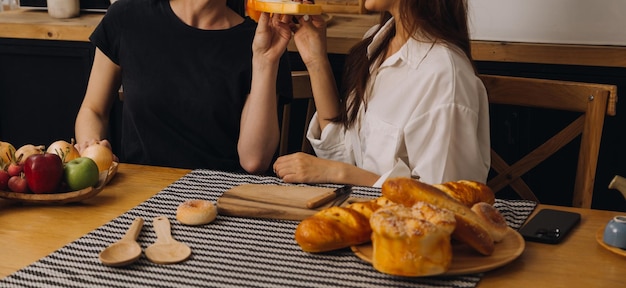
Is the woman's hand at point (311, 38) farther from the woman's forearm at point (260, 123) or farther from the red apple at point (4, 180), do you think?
the red apple at point (4, 180)

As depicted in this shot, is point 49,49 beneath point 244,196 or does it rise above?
beneath

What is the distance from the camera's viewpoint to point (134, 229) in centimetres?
132

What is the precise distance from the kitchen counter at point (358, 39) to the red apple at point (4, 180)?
1.25m

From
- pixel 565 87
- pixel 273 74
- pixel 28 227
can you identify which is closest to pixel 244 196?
pixel 28 227

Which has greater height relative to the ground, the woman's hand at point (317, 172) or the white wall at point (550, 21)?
the white wall at point (550, 21)

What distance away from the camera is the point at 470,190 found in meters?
1.38

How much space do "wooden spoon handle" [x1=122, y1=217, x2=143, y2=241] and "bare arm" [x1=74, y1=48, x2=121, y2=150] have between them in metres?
0.71

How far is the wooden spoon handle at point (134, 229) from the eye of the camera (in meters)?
1.29

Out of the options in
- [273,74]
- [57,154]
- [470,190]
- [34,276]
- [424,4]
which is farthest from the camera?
[273,74]

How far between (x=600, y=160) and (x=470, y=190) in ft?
4.09

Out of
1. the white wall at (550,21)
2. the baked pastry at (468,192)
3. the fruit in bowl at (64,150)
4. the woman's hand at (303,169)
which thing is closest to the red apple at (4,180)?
the fruit in bowl at (64,150)

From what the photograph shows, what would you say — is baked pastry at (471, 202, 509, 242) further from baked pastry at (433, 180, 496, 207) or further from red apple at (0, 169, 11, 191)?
red apple at (0, 169, 11, 191)

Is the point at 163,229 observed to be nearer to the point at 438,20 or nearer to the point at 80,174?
the point at 80,174

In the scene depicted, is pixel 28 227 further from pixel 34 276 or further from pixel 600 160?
pixel 600 160
